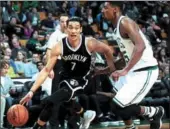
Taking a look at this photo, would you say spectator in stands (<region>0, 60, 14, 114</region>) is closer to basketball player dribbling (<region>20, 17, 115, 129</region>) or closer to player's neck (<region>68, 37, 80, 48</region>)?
basketball player dribbling (<region>20, 17, 115, 129</region>)

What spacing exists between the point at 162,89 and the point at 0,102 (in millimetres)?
4102

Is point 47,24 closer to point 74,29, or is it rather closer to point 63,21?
point 63,21

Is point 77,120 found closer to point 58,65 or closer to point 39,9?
point 58,65

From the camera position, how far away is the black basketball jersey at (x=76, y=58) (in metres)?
7.72

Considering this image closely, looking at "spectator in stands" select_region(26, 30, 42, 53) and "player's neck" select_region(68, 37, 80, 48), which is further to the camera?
"spectator in stands" select_region(26, 30, 42, 53)

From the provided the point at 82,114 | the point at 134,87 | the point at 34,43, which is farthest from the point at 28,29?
the point at 134,87

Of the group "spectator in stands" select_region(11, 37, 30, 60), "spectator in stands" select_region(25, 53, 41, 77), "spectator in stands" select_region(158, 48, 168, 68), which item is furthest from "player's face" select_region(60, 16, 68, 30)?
"spectator in stands" select_region(158, 48, 168, 68)

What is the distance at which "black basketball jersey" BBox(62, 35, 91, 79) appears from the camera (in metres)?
7.72

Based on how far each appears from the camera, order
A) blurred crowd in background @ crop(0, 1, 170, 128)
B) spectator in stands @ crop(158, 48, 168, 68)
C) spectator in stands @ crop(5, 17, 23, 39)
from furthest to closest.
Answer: spectator in stands @ crop(158, 48, 168, 68), spectator in stands @ crop(5, 17, 23, 39), blurred crowd in background @ crop(0, 1, 170, 128)

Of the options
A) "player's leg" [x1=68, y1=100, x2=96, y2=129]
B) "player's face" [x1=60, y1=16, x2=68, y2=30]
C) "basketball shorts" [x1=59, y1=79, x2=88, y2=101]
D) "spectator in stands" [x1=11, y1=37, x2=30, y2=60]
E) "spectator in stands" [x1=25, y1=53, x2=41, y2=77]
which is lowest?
"player's leg" [x1=68, y1=100, x2=96, y2=129]

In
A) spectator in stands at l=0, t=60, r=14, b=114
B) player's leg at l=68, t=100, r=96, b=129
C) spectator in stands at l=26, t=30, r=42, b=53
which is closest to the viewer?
player's leg at l=68, t=100, r=96, b=129

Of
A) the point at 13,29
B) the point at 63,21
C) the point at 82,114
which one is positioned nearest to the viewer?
the point at 82,114

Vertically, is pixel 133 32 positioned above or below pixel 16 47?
A: above

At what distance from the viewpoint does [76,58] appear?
7.72 metres
